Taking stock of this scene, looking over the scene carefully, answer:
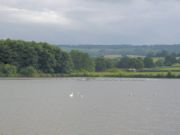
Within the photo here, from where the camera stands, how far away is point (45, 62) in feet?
469

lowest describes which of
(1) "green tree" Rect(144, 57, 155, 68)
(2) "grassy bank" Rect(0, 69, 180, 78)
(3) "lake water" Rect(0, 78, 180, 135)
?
(2) "grassy bank" Rect(0, 69, 180, 78)

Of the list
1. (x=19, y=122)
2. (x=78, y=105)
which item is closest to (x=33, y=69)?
(x=78, y=105)

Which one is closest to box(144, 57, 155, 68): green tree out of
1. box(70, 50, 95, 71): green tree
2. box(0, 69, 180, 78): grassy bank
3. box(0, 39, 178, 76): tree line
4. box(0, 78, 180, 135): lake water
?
box(0, 69, 180, 78): grassy bank

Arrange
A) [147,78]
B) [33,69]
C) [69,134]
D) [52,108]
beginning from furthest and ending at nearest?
[147,78] < [33,69] < [52,108] < [69,134]

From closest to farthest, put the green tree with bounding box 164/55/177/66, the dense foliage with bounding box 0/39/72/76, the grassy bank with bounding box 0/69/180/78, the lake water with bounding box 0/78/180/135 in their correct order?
the lake water with bounding box 0/78/180/135, the dense foliage with bounding box 0/39/72/76, the grassy bank with bounding box 0/69/180/78, the green tree with bounding box 164/55/177/66

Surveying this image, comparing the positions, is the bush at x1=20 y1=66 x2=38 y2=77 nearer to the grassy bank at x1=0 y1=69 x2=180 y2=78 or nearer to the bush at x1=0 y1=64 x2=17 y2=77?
the grassy bank at x1=0 y1=69 x2=180 y2=78

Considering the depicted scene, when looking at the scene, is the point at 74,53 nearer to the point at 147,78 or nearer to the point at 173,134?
the point at 147,78

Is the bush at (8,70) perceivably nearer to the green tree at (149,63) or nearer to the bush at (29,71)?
the bush at (29,71)

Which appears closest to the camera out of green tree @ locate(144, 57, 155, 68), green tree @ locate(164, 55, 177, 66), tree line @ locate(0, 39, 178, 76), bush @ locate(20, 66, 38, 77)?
tree line @ locate(0, 39, 178, 76)

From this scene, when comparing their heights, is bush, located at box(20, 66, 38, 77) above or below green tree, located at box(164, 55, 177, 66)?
below

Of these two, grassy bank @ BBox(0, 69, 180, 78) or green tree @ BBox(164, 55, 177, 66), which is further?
green tree @ BBox(164, 55, 177, 66)

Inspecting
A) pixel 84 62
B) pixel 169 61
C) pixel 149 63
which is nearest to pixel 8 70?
pixel 84 62

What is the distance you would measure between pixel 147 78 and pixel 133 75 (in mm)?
6456

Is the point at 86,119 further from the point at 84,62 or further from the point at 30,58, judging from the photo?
the point at 84,62
